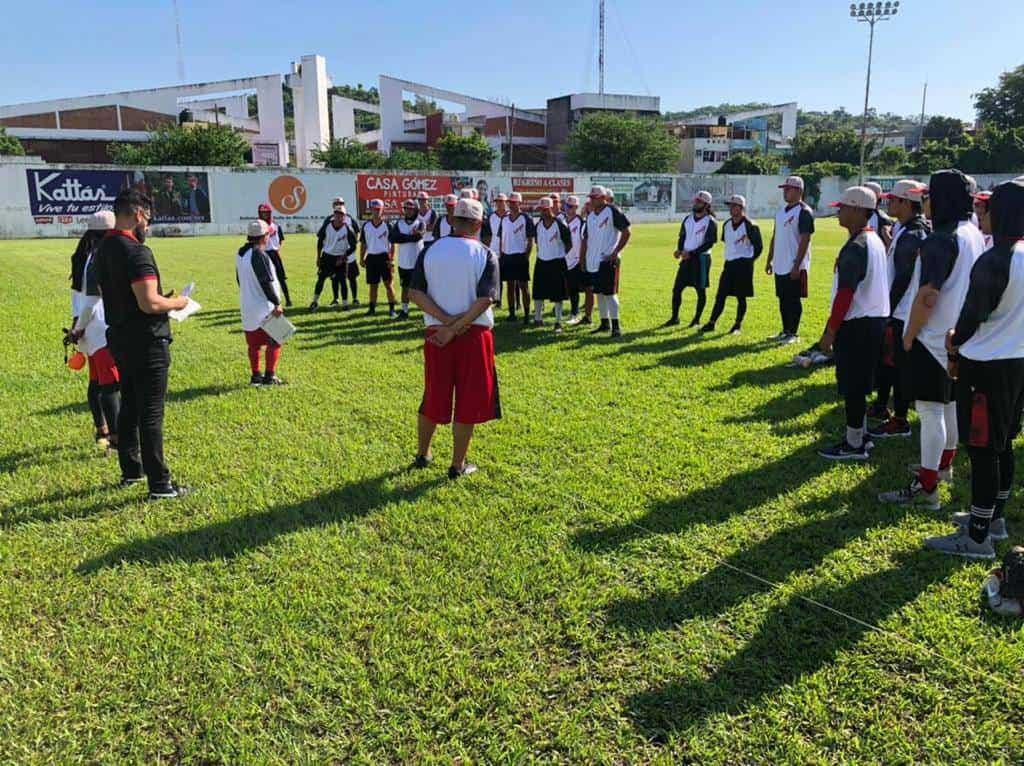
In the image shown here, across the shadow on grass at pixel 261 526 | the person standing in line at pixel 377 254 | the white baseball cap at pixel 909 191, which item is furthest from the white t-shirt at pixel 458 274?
the person standing in line at pixel 377 254

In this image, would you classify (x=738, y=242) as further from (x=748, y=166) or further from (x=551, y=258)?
(x=748, y=166)

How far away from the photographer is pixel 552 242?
11.2 meters

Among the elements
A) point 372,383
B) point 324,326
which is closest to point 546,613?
point 372,383

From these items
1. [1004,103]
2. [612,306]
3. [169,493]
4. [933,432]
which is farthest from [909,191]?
[1004,103]

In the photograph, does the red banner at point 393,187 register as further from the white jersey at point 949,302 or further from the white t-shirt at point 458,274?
the white jersey at point 949,302

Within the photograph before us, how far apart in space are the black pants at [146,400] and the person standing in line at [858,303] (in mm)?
4569

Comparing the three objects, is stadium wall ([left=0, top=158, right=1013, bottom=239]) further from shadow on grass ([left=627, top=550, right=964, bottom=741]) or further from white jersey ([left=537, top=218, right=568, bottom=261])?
shadow on grass ([left=627, top=550, right=964, bottom=741])

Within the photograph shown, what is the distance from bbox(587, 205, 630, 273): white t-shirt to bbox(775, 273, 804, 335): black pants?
2304 mm

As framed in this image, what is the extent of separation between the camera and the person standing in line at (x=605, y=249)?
1034 cm

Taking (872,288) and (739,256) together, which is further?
(739,256)

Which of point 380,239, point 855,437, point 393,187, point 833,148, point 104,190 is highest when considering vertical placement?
point 833,148

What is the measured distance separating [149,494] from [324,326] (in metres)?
6.82

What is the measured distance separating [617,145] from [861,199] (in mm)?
66463

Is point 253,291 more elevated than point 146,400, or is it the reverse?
point 253,291
